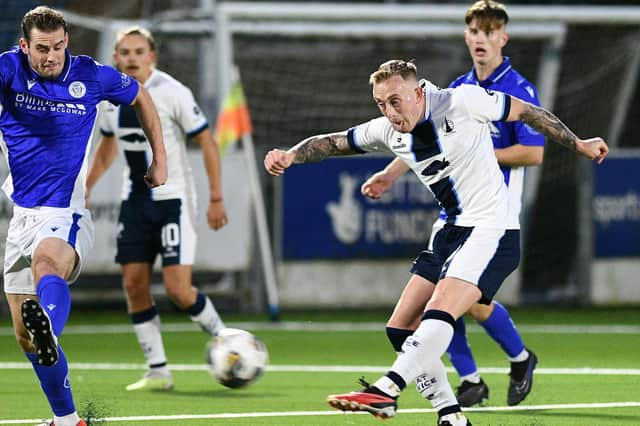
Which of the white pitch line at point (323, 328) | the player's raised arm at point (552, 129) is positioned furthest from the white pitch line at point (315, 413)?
the white pitch line at point (323, 328)

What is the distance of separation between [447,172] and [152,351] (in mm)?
3200

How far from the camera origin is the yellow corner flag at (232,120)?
13680 millimetres

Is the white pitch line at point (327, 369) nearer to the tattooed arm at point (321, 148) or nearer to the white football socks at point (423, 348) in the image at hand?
the tattooed arm at point (321, 148)

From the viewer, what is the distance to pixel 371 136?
22.7ft

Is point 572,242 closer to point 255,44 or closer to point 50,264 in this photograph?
point 255,44

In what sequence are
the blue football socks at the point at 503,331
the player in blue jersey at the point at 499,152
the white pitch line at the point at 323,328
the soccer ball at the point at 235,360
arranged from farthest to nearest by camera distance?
the white pitch line at the point at 323,328, the blue football socks at the point at 503,331, the player in blue jersey at the point at 499,152, the soccer ball at the point at 235,360

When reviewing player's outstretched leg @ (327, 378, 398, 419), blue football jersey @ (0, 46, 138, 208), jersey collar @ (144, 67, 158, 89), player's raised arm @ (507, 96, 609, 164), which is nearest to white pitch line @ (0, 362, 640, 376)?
jersey collar @ (144, 67, 158, 89)

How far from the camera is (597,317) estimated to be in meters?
14.4

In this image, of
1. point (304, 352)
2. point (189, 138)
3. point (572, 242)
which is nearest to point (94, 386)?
point (189, 138)

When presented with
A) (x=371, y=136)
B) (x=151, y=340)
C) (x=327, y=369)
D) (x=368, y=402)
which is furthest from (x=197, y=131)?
(x=368, y=402)

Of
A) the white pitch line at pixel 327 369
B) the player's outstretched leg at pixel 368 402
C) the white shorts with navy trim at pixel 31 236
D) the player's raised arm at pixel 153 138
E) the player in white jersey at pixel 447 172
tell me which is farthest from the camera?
the white pitch line at pixel 327 369

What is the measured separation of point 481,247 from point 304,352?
16.0 feet

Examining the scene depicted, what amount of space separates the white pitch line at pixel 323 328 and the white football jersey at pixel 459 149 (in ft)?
20.5

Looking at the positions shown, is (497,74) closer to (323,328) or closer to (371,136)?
(371,136)
